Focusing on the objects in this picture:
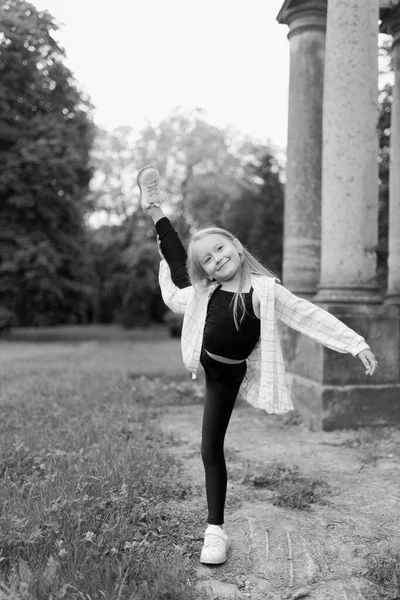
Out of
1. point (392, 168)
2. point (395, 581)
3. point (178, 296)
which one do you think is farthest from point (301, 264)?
point (395, 581)

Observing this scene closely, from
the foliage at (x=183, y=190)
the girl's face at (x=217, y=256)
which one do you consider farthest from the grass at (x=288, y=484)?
the foliage at (x=183, y=190)

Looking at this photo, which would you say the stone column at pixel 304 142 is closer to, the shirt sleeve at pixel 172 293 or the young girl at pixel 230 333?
the shirt sleeve at pixel 172 293

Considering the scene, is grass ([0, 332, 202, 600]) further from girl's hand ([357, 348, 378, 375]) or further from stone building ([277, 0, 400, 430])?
stone building ([277, 0, 400, 430])

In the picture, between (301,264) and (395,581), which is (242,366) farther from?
(301,264)

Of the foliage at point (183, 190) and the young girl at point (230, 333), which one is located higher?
the foliage at point (183, 190)

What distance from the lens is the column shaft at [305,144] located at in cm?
704

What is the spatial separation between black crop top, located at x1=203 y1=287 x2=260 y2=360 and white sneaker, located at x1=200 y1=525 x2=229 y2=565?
0.87 metres

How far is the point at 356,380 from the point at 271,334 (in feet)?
9.69

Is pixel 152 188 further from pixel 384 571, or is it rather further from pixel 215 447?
pixel 384 571

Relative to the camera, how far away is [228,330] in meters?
2.95

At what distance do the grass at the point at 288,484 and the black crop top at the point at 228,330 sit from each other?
46.2 inches

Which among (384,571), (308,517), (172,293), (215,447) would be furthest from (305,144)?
(384,571)

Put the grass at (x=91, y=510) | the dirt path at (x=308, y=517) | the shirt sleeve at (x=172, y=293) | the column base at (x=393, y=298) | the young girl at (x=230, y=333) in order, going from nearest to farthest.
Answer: the grass at (x=91, y=510), the dirt path at (x=308, y=517), the young girl at (x=230, y=333), the shirt sleeve at (x=172, y=293), the column base at (x=393, y=298)

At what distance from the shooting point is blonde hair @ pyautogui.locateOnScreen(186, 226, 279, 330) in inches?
116
